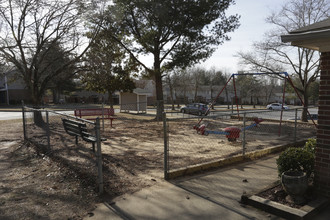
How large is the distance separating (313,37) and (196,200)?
3.10 meters

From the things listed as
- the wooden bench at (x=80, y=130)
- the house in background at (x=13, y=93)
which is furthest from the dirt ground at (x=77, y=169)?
the house in background at (x=13, y=93)

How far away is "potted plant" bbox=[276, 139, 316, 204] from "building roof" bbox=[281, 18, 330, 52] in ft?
5.85

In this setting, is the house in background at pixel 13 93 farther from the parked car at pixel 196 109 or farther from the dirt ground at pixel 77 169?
the dirt ground at pixel 77 169

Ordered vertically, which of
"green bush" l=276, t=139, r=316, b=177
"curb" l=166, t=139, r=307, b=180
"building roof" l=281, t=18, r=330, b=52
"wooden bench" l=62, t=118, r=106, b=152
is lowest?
"curb" l=166, t=139, r=307, b=180

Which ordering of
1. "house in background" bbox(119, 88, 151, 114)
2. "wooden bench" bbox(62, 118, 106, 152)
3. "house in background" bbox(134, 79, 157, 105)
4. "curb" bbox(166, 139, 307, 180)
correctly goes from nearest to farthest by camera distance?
"curb" bbox(166, 139, 307, 180) < "wooden bench" bbox(62, 118, 106, 152) < "house in background" bbox(119, 88, 151, 114) < "house in background" bbox(134, 79, 157, 105)

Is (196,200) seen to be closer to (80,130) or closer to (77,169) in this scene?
(77,169)

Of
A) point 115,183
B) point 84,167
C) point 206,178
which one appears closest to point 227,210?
point 206,178

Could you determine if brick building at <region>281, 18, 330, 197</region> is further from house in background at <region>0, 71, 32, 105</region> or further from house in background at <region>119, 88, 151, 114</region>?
house in background at <region>0, 71, 32, 105</region>

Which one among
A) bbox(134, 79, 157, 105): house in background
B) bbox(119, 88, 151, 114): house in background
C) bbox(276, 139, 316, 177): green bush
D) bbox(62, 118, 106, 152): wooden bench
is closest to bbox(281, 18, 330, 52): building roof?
bbox(276, 139, 316, 177): green bush

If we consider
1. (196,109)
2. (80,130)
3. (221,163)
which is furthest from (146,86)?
(221,163)

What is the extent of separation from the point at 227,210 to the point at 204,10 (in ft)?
47.7

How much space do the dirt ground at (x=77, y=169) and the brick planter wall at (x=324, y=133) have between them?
2808 mm

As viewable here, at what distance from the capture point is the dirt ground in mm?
4066

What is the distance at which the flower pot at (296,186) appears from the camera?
144 inches
